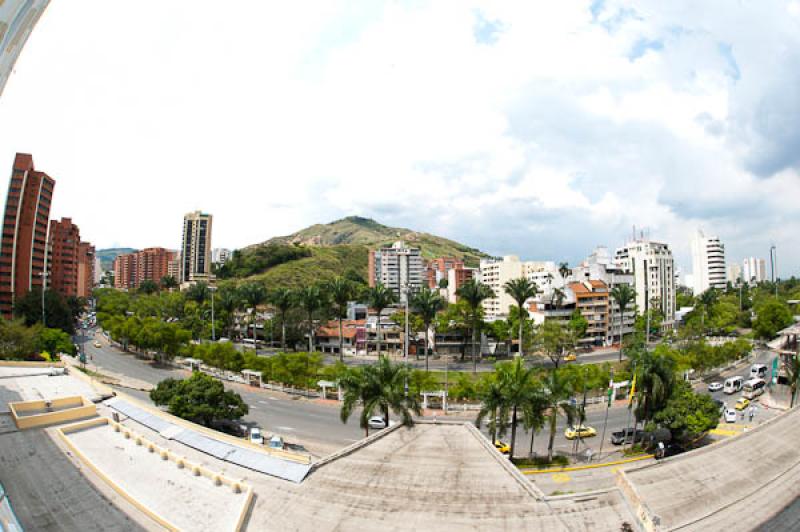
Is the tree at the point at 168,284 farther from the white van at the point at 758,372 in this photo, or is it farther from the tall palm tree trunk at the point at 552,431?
the white van at the point at 758,372

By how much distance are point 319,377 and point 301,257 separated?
405 feet

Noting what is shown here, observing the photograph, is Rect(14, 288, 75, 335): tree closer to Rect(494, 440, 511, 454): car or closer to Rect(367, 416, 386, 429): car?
Rect(367, 416, 386, 429): car

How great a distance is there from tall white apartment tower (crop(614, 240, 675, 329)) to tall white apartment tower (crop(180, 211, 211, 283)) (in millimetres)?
129783

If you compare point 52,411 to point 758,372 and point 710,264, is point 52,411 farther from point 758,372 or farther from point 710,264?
point 710,264

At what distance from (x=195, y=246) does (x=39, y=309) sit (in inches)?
3373

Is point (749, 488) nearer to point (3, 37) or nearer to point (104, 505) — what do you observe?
point (104, 505)

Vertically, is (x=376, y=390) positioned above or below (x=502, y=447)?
above

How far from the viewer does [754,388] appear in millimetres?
43750

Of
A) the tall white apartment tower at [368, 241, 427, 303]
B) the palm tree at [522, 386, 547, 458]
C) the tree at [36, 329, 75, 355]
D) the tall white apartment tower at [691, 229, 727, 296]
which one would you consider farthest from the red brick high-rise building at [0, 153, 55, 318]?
the tall white apartment tower at [691, 229, 727, 296]

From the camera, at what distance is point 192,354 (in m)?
53.7

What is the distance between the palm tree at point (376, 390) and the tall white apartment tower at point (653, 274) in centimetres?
8174

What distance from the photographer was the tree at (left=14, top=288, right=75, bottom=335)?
63.5 meters

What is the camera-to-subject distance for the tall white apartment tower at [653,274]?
90812 mm

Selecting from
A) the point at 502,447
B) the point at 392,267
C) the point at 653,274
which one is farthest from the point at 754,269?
the point at 502,447
